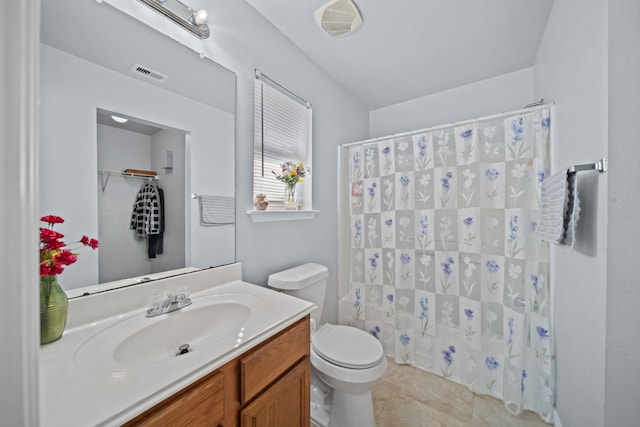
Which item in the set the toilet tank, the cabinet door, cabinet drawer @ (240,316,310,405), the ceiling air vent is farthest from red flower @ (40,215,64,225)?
the toilet tank

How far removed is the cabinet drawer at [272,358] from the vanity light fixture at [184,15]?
1364 millimetres

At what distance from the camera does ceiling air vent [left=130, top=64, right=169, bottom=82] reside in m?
0.95

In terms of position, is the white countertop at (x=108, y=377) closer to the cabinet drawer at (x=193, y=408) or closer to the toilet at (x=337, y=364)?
the cabinet drawer at (x=193, y=408)

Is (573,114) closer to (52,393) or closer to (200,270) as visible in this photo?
(200,270)

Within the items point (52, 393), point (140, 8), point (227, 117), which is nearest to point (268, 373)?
point (52, 393)

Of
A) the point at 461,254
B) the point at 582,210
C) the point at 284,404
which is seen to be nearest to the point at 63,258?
the point at 284,404

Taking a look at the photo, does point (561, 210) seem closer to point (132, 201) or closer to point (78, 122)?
point (132, 201)

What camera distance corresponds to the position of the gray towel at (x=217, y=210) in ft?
3.85

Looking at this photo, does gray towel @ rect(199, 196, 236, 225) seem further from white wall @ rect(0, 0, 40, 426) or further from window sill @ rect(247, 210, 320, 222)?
white wall @ rect(0, 0, 40, 426)

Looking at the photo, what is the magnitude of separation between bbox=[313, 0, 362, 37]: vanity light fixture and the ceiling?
37mm

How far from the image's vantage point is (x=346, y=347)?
4.68 ft

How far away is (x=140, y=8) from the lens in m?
0.97

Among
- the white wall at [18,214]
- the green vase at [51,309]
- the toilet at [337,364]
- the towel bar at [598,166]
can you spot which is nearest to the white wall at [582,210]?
the towel bar at [598,166]

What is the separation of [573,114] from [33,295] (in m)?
1.81
